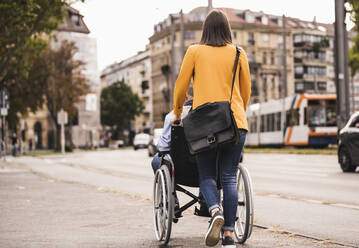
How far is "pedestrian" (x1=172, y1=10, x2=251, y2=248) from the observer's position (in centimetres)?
554

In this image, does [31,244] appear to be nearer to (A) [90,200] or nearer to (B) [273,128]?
(A) [90,200]

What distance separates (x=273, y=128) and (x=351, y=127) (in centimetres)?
2732

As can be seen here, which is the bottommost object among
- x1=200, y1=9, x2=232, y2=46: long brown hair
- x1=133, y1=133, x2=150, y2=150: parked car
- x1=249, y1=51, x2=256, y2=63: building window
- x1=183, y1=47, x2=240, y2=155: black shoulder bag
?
x1=133, y1=133, x2=150, y2=150: parked car

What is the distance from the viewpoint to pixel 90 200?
11.2 metres

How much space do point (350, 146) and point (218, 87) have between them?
12.1m

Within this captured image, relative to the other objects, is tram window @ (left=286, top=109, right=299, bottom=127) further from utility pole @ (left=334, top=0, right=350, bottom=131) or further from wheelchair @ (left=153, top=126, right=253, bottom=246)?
wheelchair @ (left=153, top=126, right=253, bottom=246)

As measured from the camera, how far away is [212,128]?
213 inches

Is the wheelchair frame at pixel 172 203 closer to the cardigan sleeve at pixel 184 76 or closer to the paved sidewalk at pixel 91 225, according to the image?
the paved sidewalk at pixel 91 225

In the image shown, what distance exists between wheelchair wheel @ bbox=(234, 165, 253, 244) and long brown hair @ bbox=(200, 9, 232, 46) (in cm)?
116

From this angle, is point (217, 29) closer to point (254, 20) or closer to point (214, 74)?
point (214, 74)

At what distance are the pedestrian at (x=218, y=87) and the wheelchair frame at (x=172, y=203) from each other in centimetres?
30

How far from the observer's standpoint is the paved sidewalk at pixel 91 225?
256 inches

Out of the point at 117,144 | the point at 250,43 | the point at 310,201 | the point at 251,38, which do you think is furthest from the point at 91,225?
the point at 251,38

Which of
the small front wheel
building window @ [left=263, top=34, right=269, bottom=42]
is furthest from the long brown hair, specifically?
building window @ [left=263, top=34, right=269, bottom=42]
